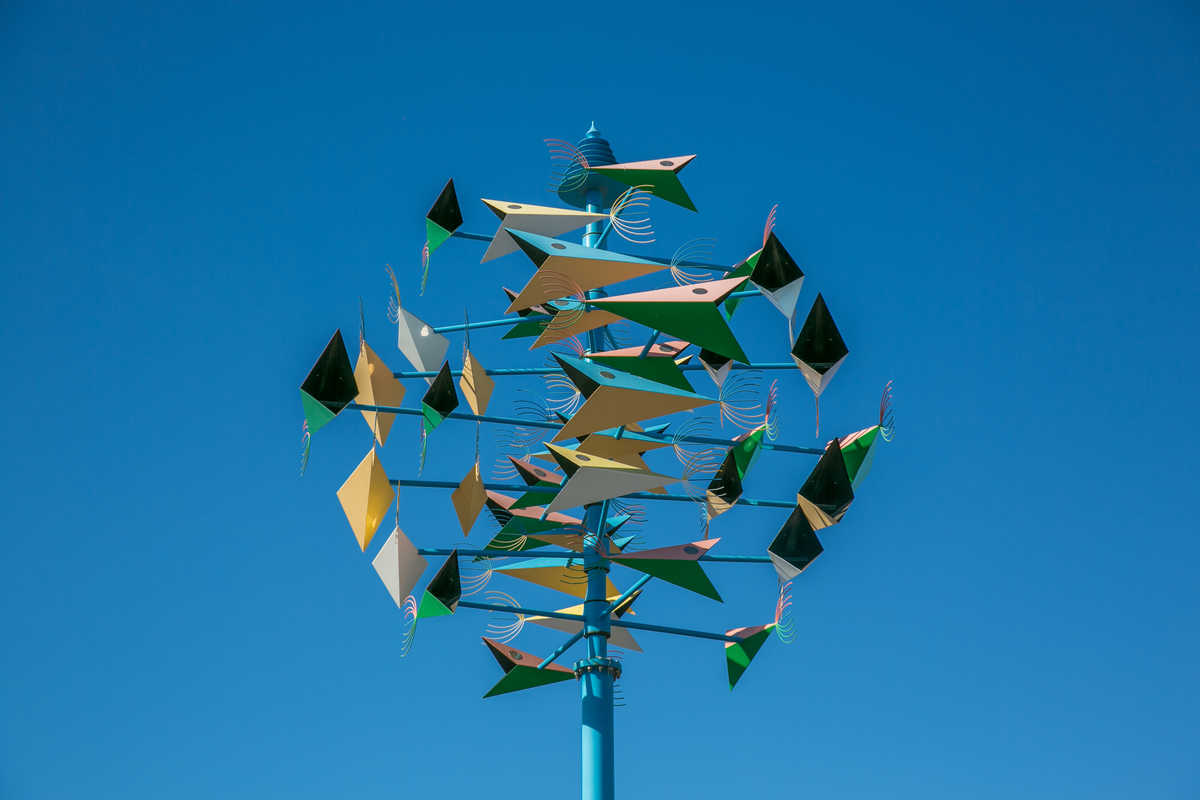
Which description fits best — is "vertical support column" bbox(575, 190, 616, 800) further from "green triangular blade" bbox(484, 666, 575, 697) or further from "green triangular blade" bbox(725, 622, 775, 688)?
"green triangular blade" bbox(725, 622, 775, 688)

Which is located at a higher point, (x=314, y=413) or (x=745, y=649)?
(x=314, y=413)

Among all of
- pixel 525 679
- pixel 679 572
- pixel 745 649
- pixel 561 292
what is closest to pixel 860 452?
pixel 679 572

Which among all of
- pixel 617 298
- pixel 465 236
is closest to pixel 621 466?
pixel 617 298

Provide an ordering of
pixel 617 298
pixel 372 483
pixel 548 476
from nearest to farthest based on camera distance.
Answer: pixel 617 298, pixel 372 483, pixel 548 476

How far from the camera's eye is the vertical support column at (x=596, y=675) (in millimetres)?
11938

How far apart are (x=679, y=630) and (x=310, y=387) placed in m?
4.20

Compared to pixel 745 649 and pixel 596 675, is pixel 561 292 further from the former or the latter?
pixel 745 649

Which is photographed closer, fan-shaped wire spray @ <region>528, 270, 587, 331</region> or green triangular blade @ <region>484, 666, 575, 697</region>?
fan-shaped wire spray @ <region>528, 270, 587, 331</region>

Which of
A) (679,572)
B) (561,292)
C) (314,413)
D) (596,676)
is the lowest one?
(596,676)

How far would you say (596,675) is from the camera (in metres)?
12.3

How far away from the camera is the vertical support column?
11938 mm

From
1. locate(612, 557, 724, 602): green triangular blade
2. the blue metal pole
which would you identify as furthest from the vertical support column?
locate(612, 557, 724, 602): green triangular blade

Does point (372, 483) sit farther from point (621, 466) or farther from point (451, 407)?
point (621, 466)

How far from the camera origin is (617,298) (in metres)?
11.6
